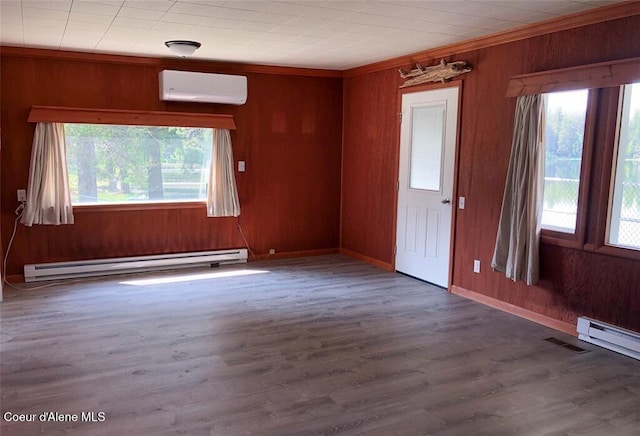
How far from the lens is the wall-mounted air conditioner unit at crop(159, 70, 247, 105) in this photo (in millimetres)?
5473

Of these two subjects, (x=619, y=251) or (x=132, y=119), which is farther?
(x=132, y=119)

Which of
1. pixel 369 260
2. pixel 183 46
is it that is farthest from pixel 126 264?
pixel 369 260

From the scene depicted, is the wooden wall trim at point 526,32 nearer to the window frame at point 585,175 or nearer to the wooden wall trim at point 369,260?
the window frame at point 585,175

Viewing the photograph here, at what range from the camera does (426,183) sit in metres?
5.47

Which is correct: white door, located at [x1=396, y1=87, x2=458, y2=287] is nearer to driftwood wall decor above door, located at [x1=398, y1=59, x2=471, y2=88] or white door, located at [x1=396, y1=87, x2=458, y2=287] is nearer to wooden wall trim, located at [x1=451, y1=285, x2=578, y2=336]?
driftwood wall decor above door, located at [x1=398, y1=59, x2=471, y2=88]

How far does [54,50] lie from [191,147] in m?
1.71

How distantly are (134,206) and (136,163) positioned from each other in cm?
50

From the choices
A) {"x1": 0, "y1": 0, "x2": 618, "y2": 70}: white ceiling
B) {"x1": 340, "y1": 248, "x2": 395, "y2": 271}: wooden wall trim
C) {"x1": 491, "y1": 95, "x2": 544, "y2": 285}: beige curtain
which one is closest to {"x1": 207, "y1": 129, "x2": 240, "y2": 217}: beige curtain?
{"x1": 0, "y1": 0, "x2": 618, "y2": 70}: white ceiling

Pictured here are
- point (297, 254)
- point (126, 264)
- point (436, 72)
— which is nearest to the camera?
point (436, 72)

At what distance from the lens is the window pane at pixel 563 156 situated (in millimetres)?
3883

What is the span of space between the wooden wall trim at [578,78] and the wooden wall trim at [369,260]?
8.32 ft

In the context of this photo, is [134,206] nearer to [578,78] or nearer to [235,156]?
[235,156]

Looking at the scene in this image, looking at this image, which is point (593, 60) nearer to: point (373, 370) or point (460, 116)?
point (460, 116)

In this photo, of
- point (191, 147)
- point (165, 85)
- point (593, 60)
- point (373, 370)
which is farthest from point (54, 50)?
point (593, 60)
